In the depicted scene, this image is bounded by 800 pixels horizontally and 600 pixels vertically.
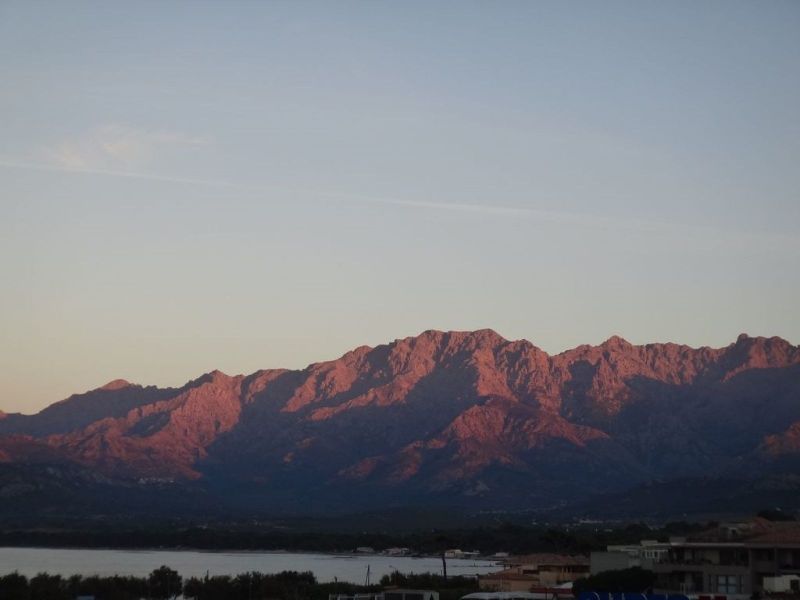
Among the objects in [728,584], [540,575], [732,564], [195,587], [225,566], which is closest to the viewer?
[728,584]

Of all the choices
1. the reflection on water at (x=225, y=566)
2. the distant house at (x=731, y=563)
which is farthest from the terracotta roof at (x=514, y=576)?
the distant house at (x=731, y=563)

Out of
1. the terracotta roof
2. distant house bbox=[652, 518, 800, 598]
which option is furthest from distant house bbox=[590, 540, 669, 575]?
the terracotta roof

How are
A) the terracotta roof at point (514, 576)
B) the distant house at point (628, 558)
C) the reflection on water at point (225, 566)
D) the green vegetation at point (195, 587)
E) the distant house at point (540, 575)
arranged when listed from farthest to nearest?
the reflection on water at point (225, 566), the terracotta roof at point (514, 576), the distant house at point (540, 575), the green vegetation at point (195, 587), the distant house at point (628, 558)

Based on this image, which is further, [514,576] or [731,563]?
[514,576]

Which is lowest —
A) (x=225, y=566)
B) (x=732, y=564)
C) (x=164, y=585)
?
(x=225, y=566)

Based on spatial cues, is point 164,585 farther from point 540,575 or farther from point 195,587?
point 540,575

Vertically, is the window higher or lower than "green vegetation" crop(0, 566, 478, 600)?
higher

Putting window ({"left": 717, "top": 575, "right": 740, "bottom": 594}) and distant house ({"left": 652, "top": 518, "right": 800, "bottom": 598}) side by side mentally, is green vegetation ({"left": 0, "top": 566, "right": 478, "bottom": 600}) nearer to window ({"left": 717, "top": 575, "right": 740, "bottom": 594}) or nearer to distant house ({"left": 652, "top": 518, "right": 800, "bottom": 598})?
distant house ({"left": 652, "top": 518, "right": 800, "bottom": 598})

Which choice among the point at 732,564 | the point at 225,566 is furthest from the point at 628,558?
the point at 225,566

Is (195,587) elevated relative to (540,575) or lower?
lower

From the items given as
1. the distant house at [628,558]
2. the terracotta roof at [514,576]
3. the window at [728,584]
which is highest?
the distant house at [628,558]

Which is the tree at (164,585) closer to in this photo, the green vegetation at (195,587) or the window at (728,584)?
the green vegetation at (195,587)

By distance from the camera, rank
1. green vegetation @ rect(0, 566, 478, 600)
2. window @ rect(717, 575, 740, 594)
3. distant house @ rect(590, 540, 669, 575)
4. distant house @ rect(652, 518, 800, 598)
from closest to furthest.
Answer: distant house @ rect(652, 518, 800, 598) < window @ rect(717, 575, 740, 594) < distant house @ rect(590, 540, 669, 575) < green vegetation @ rect(0, 566, 478, 600)

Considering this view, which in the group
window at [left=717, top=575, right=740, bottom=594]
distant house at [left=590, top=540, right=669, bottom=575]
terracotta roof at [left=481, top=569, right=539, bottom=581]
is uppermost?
distant house at [left=590, top=540, right=669, bottom=575]
